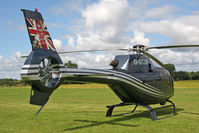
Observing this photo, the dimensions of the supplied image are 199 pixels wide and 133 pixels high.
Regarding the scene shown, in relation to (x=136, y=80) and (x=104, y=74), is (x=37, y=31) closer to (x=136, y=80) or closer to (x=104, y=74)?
(x=104, y=74)

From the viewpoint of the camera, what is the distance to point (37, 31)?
27.8 feet

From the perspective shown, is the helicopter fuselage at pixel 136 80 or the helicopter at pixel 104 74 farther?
the helicopter fuselage at pixel 136 80

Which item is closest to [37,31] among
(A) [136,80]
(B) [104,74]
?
(B) [104,74]

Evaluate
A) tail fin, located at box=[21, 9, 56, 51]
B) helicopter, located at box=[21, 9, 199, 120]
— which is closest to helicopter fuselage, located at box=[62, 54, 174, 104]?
helicopter, located at box=[21, 9, 199, 120]

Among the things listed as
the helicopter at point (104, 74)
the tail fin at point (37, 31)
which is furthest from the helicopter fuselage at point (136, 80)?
the tail fin at point (37, 31)

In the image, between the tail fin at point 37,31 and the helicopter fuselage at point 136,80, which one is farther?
the helicopter fuselage at point 136,80

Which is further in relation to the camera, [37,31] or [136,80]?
[136,80]

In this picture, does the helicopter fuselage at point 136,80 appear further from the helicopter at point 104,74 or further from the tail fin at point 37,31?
the tail fin at point 37,31

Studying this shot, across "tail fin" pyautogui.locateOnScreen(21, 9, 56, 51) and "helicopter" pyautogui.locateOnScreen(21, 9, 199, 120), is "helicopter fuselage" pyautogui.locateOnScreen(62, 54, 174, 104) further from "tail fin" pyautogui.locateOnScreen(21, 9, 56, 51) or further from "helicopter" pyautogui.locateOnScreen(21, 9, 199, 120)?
"tail fin" pyautogui.locateOnScreen(21, 9, 56, 51)

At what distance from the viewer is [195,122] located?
35.1 ft

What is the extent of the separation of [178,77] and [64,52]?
86.9 metres

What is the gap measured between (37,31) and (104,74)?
3.55m

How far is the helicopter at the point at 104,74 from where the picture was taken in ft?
26.8

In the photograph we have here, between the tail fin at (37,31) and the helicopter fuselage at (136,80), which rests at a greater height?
the tail fin at (37,31)
